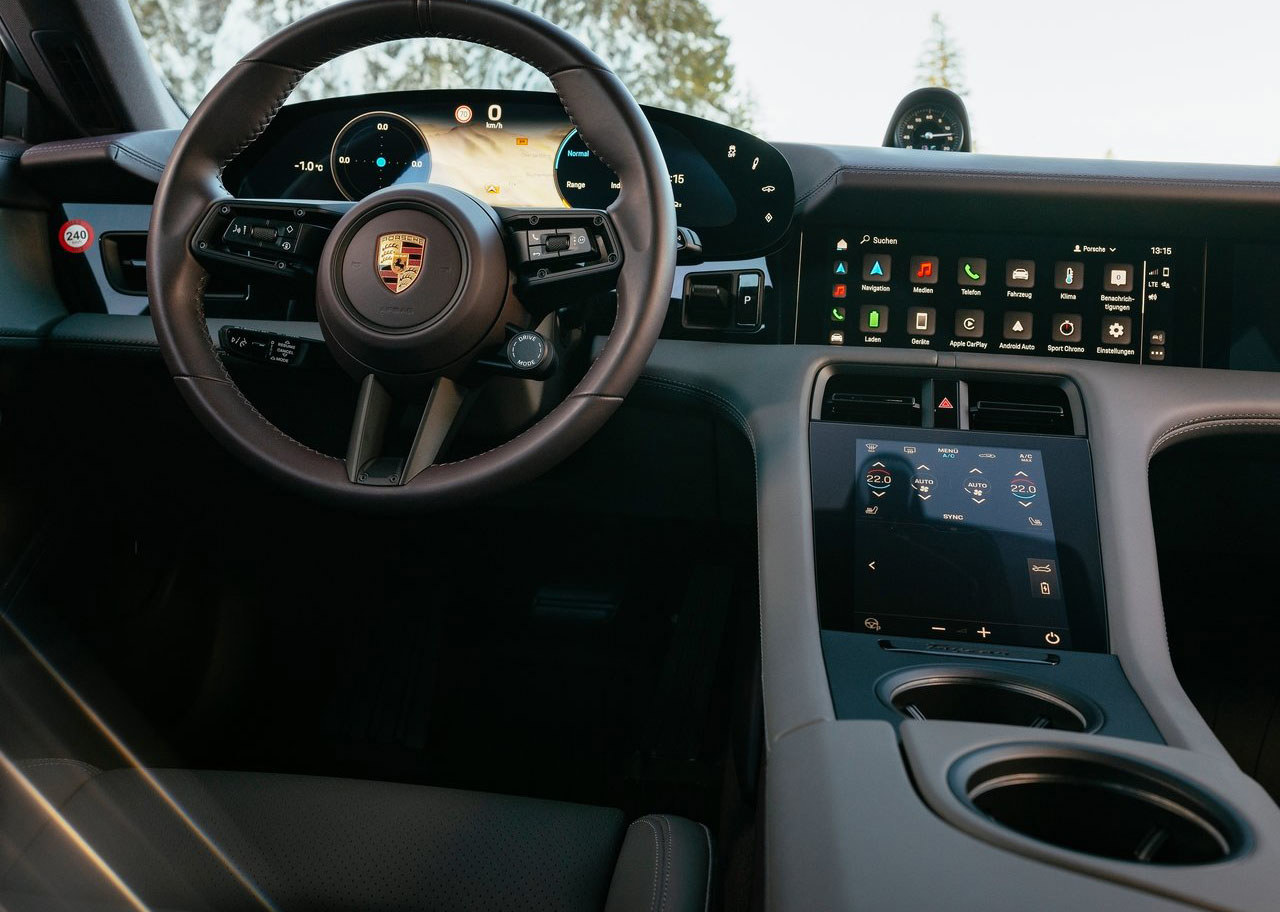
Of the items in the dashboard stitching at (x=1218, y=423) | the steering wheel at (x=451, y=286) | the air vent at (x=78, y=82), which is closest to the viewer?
the steering wheel at (x=451, y=286)

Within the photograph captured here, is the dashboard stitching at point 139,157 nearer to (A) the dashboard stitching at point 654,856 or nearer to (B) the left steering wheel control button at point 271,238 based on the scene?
(B) the left steering wheel control button at point 271,238

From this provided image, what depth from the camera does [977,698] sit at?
3.21 ft

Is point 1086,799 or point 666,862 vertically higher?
point 1086,799

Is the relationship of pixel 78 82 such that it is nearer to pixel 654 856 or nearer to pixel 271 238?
pixel 271 238

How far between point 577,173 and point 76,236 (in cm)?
81

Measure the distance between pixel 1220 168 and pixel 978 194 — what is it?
1.04 feet

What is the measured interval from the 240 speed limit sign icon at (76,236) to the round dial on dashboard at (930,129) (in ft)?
4.52

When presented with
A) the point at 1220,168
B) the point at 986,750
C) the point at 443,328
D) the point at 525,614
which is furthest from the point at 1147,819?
the point at 525,614

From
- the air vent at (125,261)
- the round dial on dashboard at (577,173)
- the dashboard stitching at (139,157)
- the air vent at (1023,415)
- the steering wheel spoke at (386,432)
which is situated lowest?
the air vent at (1023,415)

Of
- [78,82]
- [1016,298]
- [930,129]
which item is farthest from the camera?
[930,129]

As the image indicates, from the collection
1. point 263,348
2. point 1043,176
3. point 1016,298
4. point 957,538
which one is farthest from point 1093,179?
point 263,348

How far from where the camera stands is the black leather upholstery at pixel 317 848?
39.3 inches

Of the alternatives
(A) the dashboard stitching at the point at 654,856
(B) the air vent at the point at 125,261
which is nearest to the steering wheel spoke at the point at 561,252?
(A) the dashboard stitching at the point at 654,856

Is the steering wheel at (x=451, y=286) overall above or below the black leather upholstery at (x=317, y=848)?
above
